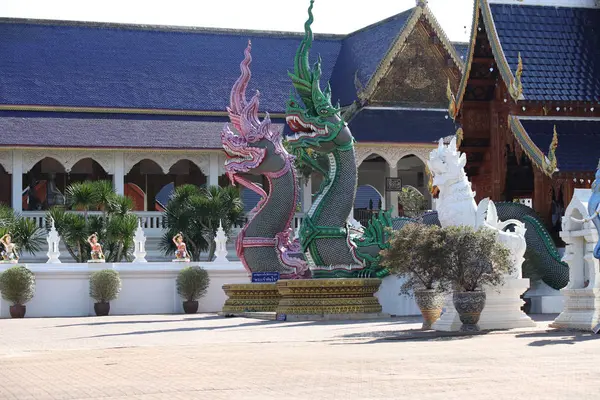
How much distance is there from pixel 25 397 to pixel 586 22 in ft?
65.3

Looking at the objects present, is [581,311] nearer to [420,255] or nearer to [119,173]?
[420,255]

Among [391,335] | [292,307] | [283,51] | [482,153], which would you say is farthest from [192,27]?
[391,335]

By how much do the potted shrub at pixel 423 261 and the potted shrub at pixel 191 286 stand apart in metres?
11.2

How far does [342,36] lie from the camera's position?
43.8 meters

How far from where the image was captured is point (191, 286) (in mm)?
27781

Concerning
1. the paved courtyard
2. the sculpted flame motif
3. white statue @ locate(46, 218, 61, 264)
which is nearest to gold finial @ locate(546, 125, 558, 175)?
the sculpted flame motif

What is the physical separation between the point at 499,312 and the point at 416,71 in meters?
22.9

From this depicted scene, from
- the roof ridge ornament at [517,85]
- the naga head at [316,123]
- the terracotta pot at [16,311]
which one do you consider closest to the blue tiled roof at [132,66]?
the terracotta pot at [16,311]

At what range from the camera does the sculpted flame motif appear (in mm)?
23672

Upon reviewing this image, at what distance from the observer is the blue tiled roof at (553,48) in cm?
2566

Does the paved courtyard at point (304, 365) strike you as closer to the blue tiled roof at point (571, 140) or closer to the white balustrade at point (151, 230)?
the blue tiled roof at point (571, 140)

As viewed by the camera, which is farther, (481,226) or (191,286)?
(191,286)

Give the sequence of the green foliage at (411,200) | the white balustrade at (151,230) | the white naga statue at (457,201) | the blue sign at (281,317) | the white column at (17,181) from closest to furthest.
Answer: the white naga statue at (457,201) → the blue sign at (281,317) → the white balustrade at (151,230) → the white column at (17,181) → the green foliage at (411,200)

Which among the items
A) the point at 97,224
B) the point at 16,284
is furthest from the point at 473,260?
the point at 97,224
